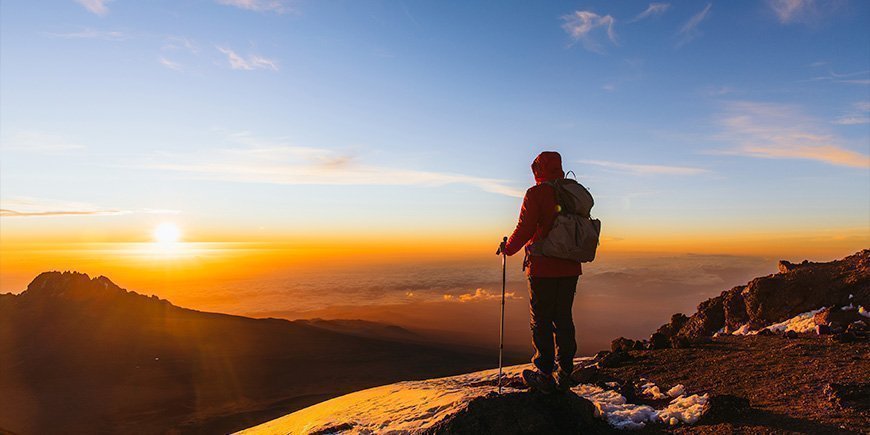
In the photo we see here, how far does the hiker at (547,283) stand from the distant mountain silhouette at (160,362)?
73.0ft

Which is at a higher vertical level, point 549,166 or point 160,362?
point 549,166

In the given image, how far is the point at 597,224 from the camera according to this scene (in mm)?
5984

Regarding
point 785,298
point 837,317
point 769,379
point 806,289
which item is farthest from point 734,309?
point 769,379

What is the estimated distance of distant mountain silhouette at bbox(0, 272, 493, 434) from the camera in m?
27.3

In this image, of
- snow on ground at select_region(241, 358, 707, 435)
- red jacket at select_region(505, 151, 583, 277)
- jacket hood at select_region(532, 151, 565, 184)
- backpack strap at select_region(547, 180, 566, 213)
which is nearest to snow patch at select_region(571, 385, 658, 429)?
snow on ground at select_region(241, 358, 707, 435)

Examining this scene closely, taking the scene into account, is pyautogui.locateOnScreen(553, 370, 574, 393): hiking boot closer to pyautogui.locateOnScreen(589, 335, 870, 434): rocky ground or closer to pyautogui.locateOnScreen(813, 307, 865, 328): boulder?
pyautogui.locateOnScreen(589, 335, 870, 434): rocky ground

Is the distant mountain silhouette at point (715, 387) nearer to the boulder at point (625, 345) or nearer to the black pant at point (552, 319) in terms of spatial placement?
the boulder at point (625, 345)

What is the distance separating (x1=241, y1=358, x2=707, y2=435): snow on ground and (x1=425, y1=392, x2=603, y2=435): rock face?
0.77 ft

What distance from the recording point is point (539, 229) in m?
5.92

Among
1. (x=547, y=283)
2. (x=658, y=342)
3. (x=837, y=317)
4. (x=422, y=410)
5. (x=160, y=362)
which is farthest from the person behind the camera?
(x=160, y=362)

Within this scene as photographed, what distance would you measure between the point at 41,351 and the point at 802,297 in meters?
47.9

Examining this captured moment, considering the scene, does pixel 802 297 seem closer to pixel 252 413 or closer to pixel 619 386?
pixel 619 386

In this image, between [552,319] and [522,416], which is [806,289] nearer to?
[552,319]

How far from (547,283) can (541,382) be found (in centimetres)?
125
